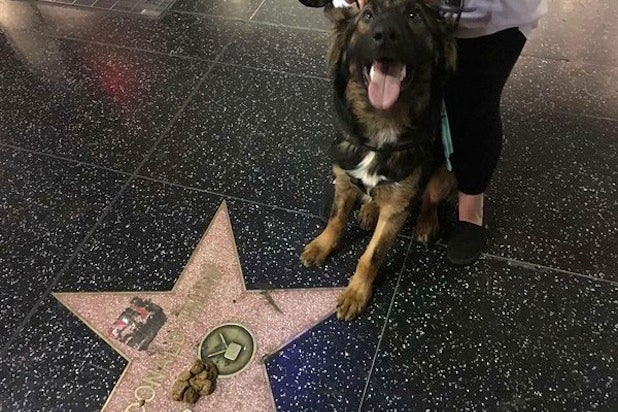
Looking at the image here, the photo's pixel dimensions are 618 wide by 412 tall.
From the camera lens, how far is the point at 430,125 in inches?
57.0

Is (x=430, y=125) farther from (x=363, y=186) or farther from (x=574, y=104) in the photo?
(x=574, y=104)

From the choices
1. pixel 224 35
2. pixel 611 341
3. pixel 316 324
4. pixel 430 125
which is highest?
pixel 430 125

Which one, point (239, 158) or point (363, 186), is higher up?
point (363, 186)

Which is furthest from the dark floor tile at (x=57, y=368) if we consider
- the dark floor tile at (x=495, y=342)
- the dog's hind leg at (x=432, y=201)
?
the dog's hind leg at (x=432, y=201)

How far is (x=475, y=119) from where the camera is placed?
154 cm

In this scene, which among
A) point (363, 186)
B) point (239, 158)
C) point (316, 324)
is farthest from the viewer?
point (239, 158)

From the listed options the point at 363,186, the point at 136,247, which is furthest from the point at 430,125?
the point at 136,247

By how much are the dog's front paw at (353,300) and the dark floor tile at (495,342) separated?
10 centimetres

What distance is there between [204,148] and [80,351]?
0.90 meters

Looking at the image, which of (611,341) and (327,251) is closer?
(611,341)

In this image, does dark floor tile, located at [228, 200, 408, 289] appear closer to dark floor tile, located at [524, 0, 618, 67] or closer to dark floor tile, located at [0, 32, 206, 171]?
dark floor tile, located at [0, 32, 206, 171]

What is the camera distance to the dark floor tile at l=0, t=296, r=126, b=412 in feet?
5.16

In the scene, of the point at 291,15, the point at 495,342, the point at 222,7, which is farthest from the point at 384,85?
the point at 222,7

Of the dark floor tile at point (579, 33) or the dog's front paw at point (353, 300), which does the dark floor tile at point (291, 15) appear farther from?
the dog's front paw at point (353, 300)
